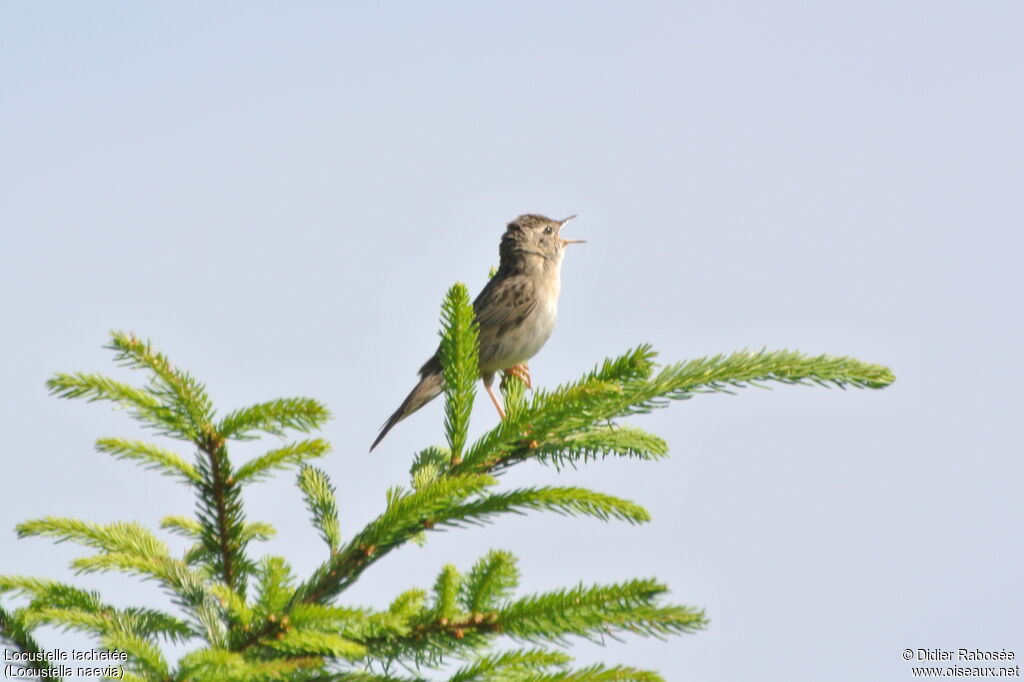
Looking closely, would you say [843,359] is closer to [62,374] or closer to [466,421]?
[466,421]

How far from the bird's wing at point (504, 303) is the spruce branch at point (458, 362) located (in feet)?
14.1

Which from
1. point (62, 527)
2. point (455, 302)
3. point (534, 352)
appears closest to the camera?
point (62, 527)

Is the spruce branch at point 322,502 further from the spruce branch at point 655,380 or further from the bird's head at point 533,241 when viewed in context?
the bird's head at point 533,241

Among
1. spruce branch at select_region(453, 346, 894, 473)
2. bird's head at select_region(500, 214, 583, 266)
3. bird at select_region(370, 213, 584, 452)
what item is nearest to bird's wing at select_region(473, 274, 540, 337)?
bird at select_region(370, 213, 584, 452)

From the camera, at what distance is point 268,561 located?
2789mm

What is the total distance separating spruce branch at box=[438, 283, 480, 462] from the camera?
11.7 ft

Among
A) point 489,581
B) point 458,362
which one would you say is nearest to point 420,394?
point 458,362

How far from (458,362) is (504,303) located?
15.5 feet

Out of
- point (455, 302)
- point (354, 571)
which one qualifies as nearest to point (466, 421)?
point (455, 302)

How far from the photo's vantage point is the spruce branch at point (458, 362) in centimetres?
355

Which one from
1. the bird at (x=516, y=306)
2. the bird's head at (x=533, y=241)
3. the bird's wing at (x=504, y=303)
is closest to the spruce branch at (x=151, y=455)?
the bird at (x=516, y=306)

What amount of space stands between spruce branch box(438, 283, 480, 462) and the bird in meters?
3.37

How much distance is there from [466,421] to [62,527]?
1.32 metres

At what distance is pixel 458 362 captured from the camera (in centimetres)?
363
